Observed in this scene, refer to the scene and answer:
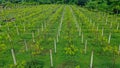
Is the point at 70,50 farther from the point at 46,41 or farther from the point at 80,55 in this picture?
the point at 46,41

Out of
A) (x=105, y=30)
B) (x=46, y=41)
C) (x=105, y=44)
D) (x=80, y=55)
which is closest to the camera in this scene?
(x=80, y=55)

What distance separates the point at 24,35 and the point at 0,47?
557cm

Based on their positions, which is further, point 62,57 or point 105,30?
point 105,30

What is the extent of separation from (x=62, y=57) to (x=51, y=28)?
983 centimetres

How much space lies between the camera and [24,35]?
71.1ft

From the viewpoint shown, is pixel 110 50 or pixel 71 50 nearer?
pixel 110 50

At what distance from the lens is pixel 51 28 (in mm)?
24844

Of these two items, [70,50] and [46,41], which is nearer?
[70,50]

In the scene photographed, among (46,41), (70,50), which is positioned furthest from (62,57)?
(46,41)

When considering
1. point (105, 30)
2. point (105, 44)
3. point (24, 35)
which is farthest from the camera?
point (105, 30)

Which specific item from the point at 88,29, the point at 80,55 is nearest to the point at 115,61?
the point at 80,55

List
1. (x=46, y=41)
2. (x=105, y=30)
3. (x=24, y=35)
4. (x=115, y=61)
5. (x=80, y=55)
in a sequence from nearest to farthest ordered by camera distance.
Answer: (x=115, y=61), (x=80, y=55), (x=46, y=41), (x=24, y=35), (x=105, y=30)

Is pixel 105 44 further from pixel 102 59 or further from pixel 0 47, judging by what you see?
pixel 0 47

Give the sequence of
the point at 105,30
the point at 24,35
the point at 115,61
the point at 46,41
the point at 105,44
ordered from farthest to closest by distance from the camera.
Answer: the point at 105,30
the point at 24,35
the point at 46,41
the point at 105,44
the point at 115,61
